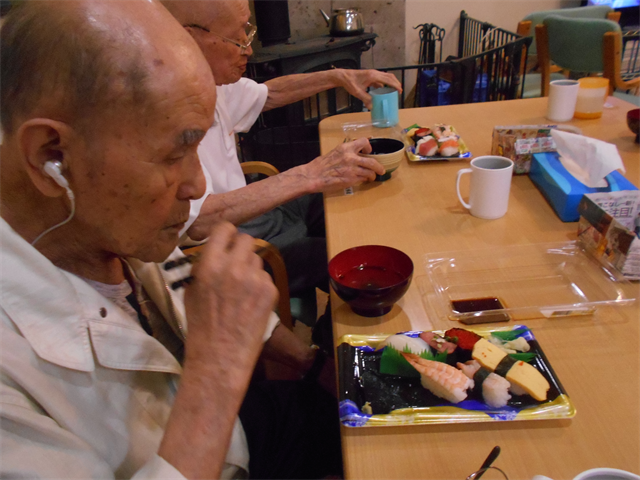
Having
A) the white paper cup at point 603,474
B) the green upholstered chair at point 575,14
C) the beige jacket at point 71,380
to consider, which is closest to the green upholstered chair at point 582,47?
the green upholstered chair at point 575,14

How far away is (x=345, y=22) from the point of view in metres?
3.83

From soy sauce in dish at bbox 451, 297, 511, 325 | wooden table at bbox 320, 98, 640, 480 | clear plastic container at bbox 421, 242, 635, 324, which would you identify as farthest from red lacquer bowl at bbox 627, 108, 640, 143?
soy sauce in dish at bbox 451, 297, 511, 325

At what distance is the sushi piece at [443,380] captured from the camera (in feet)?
2.20

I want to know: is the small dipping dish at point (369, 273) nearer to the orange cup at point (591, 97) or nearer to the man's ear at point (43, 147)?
the man's ear at point (43, 147)

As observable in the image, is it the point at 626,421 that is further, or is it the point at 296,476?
the point at 296,476

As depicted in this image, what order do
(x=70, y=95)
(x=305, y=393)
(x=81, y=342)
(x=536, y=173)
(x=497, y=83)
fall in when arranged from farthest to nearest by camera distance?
→ 1. (x=497, y=83)
2. (x=536, y=173)
3. (x=305, y=393)
4. (x=81, y=342)
5. (x=70, y=95)

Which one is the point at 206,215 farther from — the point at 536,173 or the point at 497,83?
the point at 497,83

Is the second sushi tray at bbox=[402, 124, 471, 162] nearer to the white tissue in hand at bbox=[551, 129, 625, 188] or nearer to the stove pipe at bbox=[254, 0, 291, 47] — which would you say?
the white tissue in hand at bbox=[551, 129, 625, 188]

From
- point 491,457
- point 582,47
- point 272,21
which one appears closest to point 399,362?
point 491,457

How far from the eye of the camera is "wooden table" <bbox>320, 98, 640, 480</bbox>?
0.61 m

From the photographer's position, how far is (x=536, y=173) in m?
1.32

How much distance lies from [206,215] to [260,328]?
0.73m

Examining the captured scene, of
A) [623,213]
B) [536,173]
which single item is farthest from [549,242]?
[536,173]

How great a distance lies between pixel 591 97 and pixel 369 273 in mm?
1330
